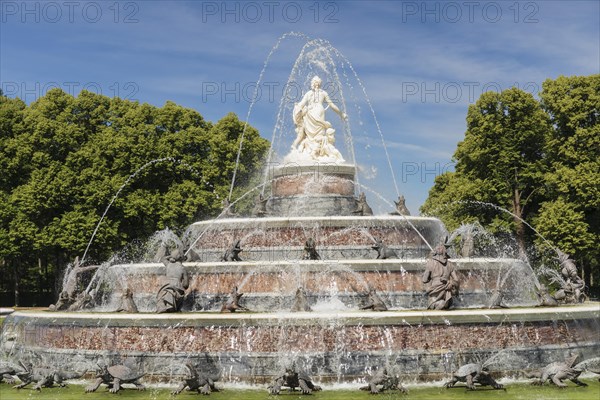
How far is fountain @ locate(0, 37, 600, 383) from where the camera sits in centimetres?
1712

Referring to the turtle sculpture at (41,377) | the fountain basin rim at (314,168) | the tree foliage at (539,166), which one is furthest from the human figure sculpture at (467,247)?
the tree foliage at (539,166)

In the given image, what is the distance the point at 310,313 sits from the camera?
1766 cm

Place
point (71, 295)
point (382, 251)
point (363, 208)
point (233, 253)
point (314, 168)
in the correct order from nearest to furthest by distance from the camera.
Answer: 1. point (382, 251)
2. point (233, 253)
3. point (71, 295)
4. point (363, 208)
5. point (314, 168)

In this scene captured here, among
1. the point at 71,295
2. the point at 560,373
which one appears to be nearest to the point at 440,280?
the point at 560,373

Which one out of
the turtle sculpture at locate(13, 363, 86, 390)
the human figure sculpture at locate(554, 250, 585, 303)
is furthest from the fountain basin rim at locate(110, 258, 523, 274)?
the turtle sculpture at locate(13, 363, 86, 390)

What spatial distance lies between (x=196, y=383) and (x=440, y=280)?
7312 mm

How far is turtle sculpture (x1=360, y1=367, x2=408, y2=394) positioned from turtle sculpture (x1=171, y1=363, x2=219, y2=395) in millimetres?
3250

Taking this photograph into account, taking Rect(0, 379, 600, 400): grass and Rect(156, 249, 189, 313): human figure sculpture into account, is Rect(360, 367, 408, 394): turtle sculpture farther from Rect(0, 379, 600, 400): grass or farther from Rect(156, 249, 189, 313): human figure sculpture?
Rect(156, 249, 189, 313): human figure sculpture

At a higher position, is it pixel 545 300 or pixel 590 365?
pixel 545 300

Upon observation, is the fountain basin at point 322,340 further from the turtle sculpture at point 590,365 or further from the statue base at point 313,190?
the statue base at point 313,190

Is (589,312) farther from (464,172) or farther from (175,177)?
(175,177)

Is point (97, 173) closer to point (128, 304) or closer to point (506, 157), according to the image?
point (506, 157)

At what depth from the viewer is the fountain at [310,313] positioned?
56.2 ft

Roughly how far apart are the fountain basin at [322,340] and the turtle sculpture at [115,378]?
0.85 metres
